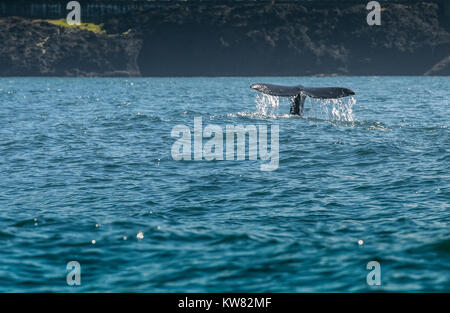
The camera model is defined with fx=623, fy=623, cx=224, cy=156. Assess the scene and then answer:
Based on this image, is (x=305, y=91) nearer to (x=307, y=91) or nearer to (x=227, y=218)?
(x=307, y=91)

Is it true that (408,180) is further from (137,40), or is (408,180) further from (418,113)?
(137,40)

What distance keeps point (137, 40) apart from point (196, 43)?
1823cm

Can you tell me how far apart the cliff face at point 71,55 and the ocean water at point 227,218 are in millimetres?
168225

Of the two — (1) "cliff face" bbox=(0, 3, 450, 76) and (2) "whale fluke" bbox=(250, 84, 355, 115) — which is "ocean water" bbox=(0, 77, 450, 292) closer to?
(2) "whale fluke" bbox=(250, 84, 355, 115)

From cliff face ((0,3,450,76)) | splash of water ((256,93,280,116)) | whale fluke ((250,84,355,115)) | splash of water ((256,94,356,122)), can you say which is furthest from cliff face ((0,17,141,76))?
whale fluke ((250,84,355,115))

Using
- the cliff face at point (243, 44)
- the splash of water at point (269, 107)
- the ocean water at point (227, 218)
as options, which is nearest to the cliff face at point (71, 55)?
the cliff face at point (243, 44)

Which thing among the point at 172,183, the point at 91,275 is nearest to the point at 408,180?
the point at 172,183

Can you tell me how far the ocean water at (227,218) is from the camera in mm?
10664

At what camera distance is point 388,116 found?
40219 mm

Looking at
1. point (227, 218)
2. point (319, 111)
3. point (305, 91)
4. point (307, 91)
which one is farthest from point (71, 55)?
A: point (227, 218)

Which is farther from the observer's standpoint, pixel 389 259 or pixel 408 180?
pixel 408 180

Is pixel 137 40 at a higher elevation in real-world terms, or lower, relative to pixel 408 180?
higher

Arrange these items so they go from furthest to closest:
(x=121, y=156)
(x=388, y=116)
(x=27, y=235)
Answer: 1. (x=388, y=116)
2. (x=121, y=156)
3. (x=27, y=235)

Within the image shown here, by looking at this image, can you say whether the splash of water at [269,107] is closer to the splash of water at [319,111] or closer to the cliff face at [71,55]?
the splash of water at [319,111]
